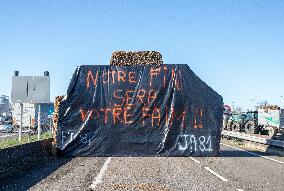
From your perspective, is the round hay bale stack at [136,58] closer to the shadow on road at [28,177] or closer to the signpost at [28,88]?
the signpost at [28,88]

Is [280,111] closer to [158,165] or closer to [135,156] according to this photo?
[135,156]

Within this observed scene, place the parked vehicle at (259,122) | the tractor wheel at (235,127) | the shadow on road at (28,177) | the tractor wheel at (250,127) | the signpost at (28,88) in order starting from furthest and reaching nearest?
1. the tractor wheel at (235,127)
2. the tractor wheel at (250,127)
3. the parked vehicle at (259,122)
4. the signpost at (28,88)
5. the shadow on road at (28,177)

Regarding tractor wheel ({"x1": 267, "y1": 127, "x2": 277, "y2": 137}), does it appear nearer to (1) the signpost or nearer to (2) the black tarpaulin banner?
(2) the black tarpaulin banner

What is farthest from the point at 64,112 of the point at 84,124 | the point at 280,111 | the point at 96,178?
the point at 280,111

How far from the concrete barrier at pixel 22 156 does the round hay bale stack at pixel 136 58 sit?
4.63m

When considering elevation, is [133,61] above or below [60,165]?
above

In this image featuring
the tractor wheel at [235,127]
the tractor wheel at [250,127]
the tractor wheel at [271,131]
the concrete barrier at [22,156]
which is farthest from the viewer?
the tractor wheel at [235,127]

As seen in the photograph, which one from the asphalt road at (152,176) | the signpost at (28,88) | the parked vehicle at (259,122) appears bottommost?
the asphalt road at (152,176)

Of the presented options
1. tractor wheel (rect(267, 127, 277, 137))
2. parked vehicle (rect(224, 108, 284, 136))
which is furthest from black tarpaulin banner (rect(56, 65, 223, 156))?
tractor wheel (rect(267, 127, 277, 137))

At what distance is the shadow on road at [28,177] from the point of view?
10.7m

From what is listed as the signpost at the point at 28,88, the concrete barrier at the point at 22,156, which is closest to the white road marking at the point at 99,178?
the concrete barrier at the point at 22,156

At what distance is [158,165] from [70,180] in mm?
4401

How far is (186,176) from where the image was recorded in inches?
483

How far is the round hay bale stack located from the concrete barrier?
4628 mm
